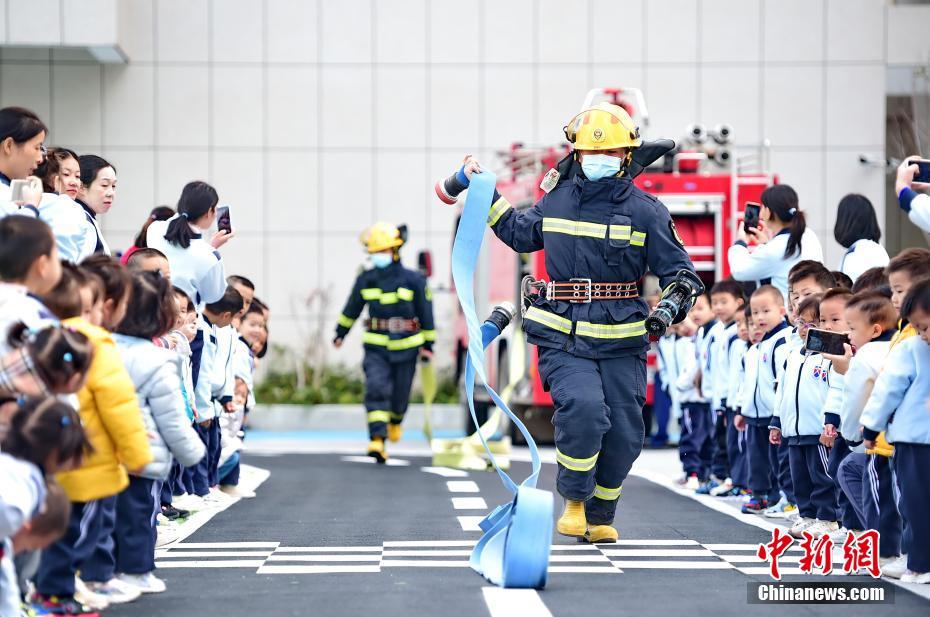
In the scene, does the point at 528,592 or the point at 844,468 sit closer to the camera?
the point at 528,592

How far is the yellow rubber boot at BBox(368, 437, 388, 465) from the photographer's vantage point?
50.8ft

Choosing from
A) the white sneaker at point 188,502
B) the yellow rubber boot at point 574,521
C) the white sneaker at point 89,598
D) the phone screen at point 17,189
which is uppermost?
the phone screen at point 17,189

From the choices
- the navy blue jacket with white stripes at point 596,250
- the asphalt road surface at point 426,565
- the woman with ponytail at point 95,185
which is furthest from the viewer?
the woman with ponytail at point 95,185

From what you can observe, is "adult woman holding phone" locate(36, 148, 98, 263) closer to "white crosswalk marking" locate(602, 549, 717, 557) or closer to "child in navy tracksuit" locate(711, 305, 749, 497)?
"white crosswalk marking" locate(602, 549, 717, 557)

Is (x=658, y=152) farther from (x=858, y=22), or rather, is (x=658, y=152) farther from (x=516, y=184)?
(x=858, y=22)

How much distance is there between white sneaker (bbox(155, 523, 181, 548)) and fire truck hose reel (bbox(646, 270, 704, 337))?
2.79 meters

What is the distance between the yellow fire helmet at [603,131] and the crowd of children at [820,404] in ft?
4.55

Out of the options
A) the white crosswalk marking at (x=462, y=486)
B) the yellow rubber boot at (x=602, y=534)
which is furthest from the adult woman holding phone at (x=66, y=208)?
the white crosswalk marking at (x=462, y=486)

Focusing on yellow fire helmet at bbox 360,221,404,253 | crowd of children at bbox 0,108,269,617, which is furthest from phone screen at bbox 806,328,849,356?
yellow fire helmet at bbox 360,221,404,253

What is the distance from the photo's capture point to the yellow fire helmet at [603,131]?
9.05 metres

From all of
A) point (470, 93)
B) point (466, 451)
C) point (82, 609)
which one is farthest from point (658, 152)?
point (470, 93)

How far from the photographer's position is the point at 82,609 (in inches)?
245

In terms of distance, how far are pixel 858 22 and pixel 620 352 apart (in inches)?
663

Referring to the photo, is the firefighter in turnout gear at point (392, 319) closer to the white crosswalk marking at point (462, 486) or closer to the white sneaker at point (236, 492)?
the white crosswalk marking at point (462, 486)
